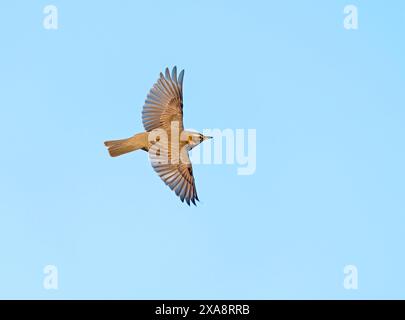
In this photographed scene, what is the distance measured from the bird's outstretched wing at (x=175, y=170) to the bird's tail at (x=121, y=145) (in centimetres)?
26

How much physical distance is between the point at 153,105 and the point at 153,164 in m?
0.86

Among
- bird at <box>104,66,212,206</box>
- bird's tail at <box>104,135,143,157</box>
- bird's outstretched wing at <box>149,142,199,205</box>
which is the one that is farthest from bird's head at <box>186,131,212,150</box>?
bird's tail at <box>104,135,143,157</box>

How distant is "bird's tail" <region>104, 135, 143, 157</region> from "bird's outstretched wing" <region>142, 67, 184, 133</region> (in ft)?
0.89

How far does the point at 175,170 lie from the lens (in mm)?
11234

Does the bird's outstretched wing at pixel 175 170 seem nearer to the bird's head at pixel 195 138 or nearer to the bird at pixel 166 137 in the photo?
the bird at pixel 166 137

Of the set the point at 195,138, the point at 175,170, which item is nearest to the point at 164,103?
the point at 195,138

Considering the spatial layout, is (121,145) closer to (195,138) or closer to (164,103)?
(164,103)

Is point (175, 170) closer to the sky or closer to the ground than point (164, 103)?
closer to the ground

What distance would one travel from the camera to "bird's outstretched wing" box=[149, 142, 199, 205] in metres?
11.0

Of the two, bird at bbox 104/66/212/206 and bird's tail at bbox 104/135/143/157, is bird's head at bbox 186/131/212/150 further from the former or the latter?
bird's tail at bbox 104/135/143/157

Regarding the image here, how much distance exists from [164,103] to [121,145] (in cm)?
86
